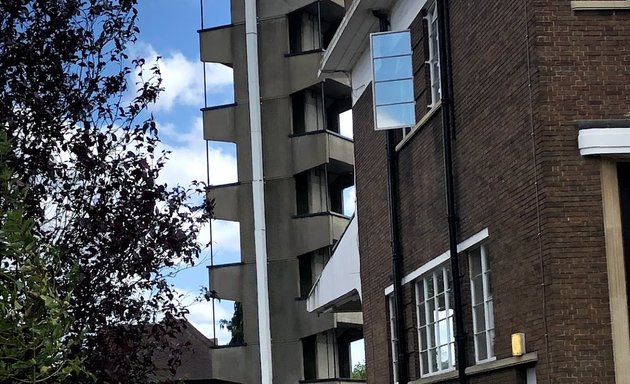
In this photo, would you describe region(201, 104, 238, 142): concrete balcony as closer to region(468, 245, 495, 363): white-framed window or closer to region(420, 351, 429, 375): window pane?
region(420, 351, 429, 375): window pane

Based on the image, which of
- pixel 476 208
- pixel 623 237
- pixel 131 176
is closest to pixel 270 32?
pixel 476 208

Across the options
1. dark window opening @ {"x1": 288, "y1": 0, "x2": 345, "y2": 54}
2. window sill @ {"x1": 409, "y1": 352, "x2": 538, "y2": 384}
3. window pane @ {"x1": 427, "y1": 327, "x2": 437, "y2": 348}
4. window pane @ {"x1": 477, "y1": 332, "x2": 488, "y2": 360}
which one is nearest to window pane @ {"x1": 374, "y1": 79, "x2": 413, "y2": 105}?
window pane @ {"x1": 427, "y1": 327, "x2": 437, "y2": 348}

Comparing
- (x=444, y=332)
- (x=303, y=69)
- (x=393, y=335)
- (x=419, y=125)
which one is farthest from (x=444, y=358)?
(x=303, y=69)

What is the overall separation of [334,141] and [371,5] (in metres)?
19.6

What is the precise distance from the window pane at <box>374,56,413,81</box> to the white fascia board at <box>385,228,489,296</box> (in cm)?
319

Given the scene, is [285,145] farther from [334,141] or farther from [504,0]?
[504,0]

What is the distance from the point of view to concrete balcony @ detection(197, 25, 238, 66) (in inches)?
1618

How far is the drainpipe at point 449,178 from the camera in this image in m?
15.3

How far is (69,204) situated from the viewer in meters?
8.73

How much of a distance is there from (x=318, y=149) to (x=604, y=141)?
27247 mm

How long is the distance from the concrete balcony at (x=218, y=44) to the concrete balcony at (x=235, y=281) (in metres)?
7.57

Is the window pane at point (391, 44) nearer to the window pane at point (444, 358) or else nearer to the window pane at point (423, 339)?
the window pane at point (423, 339)

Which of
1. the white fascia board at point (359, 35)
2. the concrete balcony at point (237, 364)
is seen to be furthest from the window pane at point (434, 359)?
the concrete balcony at point (237, 364)

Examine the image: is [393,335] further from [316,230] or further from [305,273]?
[305,273]
